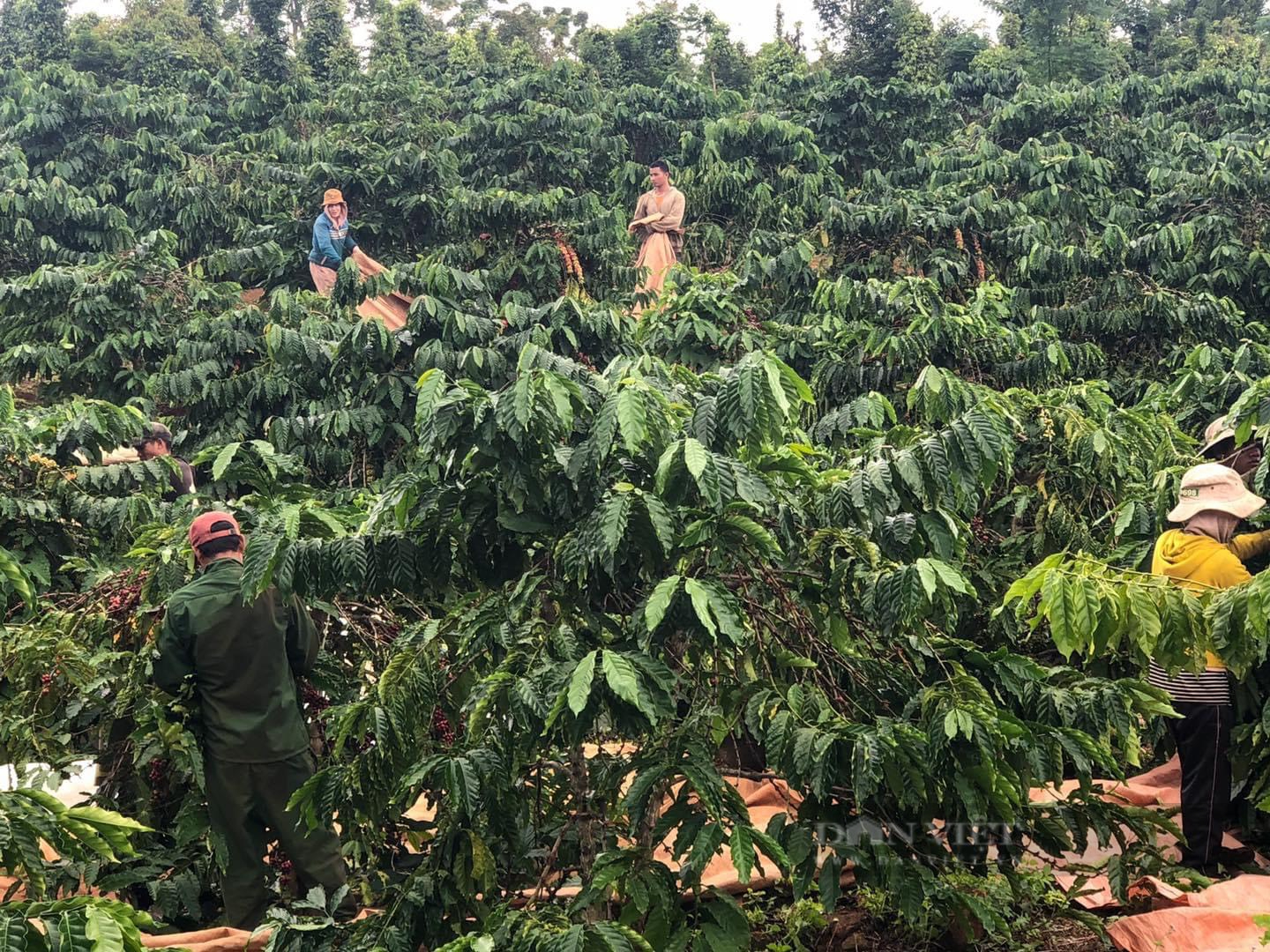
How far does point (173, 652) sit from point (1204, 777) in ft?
10.6

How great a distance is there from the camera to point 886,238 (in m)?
9.73

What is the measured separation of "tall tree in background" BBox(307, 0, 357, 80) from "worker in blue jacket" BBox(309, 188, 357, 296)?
713cm

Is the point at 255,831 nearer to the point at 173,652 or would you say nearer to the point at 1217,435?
the point at 173,652

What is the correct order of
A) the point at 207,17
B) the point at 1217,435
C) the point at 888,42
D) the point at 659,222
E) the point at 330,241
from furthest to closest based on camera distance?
the point at 207,17 → the point at 888,42 → the point at 659,222 → the point at 330,241 → the point at 1217,435

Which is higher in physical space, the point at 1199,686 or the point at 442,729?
the point at 1199,686

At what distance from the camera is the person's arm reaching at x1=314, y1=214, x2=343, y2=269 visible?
436 inches

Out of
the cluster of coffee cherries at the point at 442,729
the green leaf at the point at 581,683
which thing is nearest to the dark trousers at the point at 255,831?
the cluster of coffee cherries at the point at 442,729

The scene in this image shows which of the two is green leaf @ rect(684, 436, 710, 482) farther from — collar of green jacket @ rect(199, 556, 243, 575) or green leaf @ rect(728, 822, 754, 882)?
collar of green jacket @ rect(199, 556, 243, 575)

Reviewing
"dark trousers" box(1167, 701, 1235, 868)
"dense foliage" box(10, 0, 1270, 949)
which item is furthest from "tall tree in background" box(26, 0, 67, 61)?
"dark trousers" box(1167, 701, 1235, 868)

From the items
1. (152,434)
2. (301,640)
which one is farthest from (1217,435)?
(152,434)

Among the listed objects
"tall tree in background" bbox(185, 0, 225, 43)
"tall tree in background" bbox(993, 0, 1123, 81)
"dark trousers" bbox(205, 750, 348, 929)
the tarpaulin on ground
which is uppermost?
"tall tree in background" bbox(185, 0, 225, 43)

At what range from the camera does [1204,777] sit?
12.6ft

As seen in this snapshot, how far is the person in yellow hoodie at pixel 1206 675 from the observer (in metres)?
3.70

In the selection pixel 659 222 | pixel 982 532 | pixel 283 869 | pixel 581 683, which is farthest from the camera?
pixel 659 222
